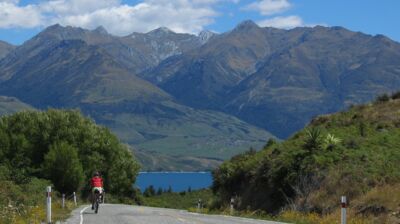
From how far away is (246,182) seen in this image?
43406 millimetres

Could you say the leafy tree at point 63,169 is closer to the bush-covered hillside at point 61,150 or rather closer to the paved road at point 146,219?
the bush-covered hillside at point 61,150

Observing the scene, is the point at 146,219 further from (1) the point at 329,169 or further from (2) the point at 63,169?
(2) the point at 63,169

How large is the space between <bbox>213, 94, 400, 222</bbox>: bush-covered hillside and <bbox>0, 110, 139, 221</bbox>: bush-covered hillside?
2107 cm

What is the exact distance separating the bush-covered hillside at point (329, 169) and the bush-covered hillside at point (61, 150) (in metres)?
21.1

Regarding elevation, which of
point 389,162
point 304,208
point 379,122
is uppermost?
point 379,122

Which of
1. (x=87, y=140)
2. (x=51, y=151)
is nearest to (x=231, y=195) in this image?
(x=51, y=151)

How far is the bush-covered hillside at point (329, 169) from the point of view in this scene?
2975 cm

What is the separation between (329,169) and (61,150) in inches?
1482

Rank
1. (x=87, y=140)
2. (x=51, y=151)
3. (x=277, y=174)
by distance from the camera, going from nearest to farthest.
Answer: (x=277, y=174)
(x=51, y=151)
(x=87, y=140)

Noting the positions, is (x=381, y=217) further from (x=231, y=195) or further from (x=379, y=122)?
(x=231, y=195)

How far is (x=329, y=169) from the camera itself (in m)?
32.8

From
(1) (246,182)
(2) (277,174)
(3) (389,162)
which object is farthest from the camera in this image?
(1) (246,182)

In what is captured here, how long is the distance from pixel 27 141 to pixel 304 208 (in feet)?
143

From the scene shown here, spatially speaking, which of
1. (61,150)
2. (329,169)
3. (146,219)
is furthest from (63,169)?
(146,219)
